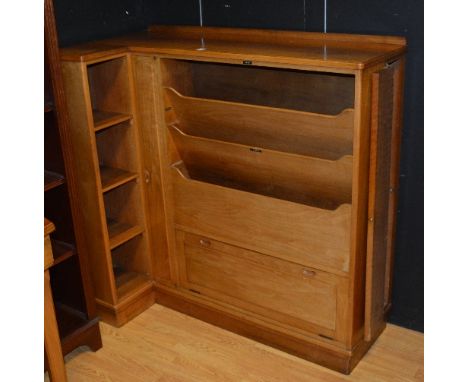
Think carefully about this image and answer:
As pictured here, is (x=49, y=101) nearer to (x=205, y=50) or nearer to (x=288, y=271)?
→ (x=205, y=50)

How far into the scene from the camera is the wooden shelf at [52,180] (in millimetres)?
2191

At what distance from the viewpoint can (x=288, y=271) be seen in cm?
236

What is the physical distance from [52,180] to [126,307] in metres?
0.78

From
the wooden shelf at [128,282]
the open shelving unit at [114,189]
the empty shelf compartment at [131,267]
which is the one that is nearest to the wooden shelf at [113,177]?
the open shelving unit at [114,189]

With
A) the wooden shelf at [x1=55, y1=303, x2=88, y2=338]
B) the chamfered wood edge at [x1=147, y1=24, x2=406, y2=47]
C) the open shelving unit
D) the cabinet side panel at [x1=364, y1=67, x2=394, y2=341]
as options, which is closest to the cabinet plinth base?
the open shelving unit

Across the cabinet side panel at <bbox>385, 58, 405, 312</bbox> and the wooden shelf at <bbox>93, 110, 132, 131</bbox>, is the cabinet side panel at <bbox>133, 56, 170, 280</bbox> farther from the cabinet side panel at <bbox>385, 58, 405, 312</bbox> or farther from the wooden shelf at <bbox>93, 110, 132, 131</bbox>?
the cabinet side panel at <bbox>385, 58, 405, 312</bbox>

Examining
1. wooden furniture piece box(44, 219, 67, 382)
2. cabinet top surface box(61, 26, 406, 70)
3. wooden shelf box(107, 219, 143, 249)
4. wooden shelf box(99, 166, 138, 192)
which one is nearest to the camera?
wooden furniture piece box(44, 219, 67, 382)

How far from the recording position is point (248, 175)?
7.81ft

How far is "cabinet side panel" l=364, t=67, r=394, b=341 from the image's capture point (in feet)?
6.58

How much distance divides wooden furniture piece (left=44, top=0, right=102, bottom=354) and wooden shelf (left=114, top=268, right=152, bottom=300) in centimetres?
26

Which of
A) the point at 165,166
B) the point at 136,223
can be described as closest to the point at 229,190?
the point at 165,166

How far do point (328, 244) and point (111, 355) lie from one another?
3.49ft

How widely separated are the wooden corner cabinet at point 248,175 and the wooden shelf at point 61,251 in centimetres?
19

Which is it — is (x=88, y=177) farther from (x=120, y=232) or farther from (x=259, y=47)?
(x=259, y=47)
